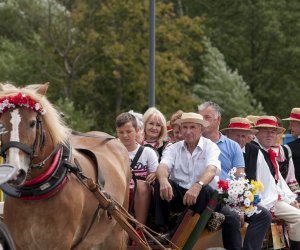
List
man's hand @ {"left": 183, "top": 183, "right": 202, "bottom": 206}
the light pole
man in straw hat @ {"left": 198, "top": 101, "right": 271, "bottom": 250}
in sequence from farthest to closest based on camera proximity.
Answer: the light pole
man in straw hat @ {"left": 198, "top": 101, "right": 271, "bottom": 250}
man's hand @ {"left": 183, "top": 183, "right": 202, "bottom": 206}

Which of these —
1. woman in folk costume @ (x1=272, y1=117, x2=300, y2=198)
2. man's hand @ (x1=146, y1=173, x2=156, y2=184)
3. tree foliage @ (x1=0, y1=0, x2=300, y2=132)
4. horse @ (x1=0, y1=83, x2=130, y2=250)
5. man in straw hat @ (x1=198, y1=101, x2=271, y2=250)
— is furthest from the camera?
tree foliage @ (x1=0, y1=0, x2=300, y2=132)

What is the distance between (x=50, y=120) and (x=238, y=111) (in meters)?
27.7

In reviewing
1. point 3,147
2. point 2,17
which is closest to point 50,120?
point 3,147

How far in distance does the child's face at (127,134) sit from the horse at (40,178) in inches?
62.7

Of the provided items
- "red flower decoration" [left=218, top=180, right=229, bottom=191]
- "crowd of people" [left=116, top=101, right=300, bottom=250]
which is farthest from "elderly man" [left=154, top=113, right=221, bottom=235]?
"red flower decoration" [left=218, top=180, right=229, bottom=191]

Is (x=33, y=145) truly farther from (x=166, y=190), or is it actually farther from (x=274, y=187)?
(x=274, y=187)

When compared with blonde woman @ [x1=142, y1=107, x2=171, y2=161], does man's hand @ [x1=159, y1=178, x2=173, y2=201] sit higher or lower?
lower

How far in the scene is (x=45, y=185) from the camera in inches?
288

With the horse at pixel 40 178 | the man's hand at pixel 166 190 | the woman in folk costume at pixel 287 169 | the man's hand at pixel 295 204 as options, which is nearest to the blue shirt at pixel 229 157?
the man's hand at pixel 166 190

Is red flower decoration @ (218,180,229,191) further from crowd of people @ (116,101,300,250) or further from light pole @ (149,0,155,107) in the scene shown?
light pole @ (149,0,155,107)

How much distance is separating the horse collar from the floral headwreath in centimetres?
48

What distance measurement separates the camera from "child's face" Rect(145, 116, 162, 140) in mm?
10531

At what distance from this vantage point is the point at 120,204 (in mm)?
8734

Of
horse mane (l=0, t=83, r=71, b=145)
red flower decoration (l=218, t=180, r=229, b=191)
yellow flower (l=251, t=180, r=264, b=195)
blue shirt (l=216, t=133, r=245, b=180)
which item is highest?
horse mane (l=0, t=83, r=71, b=145)
